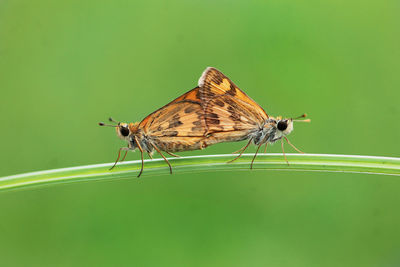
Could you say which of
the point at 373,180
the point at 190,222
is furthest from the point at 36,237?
the point at 373,180

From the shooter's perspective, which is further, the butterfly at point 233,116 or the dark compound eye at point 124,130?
the butterfly at point 233,116

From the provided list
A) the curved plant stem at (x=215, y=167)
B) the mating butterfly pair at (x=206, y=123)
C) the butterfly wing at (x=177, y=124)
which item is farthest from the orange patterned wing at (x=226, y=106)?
the curved plant stem at (x=215, y=167)

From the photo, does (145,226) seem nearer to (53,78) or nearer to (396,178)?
(53,78)

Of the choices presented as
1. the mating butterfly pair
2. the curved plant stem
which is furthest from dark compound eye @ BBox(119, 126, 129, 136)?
the curved plant stem

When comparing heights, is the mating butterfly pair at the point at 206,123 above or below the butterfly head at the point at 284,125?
above

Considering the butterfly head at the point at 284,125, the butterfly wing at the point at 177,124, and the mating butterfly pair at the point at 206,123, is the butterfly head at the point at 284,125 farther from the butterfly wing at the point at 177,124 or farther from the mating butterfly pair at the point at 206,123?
the butterfly wing at the point at 177,124

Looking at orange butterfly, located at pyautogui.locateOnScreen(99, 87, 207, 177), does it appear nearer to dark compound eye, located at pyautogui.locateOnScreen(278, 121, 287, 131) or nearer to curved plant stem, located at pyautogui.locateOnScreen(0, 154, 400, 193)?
curved plant stem, located at pyautogui.locateOnScreen(0, 154, 400, 193)

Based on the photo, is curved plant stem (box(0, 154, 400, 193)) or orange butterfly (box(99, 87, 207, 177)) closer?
curved plant stem (box(0, 154, 400, 193))
